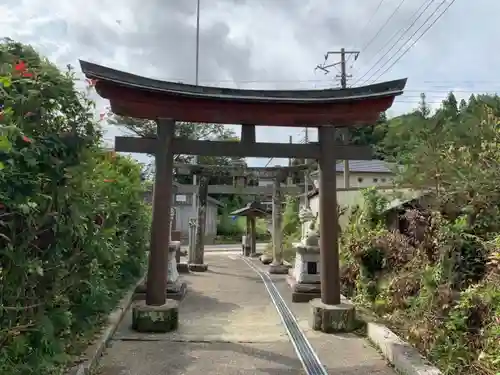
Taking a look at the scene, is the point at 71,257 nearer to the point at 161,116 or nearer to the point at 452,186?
the point at 161,116

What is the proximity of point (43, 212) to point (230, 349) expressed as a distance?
3576 mm

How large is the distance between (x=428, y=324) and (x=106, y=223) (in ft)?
12.1

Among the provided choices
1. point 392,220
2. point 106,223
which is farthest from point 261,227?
point 106,223

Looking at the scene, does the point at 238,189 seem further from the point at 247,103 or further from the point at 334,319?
the point at 334,319

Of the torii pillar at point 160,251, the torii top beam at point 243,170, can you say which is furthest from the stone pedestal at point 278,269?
the torii pillar at point 160,251

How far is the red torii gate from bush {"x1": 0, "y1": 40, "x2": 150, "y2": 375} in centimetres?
215

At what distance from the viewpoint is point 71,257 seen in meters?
4.18

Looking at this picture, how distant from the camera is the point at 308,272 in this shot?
10484 millimetres

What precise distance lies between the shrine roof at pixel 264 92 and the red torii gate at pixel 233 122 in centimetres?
1

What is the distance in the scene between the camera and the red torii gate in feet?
22.9

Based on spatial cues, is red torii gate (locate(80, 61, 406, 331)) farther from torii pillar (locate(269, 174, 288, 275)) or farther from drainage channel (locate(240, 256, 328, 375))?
torii pillar (locate(269, 174, 288, 275))

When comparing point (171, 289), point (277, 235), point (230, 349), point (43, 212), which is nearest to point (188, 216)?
point (277, 235)

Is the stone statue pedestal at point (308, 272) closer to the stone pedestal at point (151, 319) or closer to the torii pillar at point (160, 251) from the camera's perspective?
the torii pillar at point (160, 251)

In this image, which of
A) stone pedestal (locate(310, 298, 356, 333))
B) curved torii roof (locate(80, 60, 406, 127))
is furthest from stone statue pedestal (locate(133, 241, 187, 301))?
stone pedestal (locate(310, 298, 356, 333))
